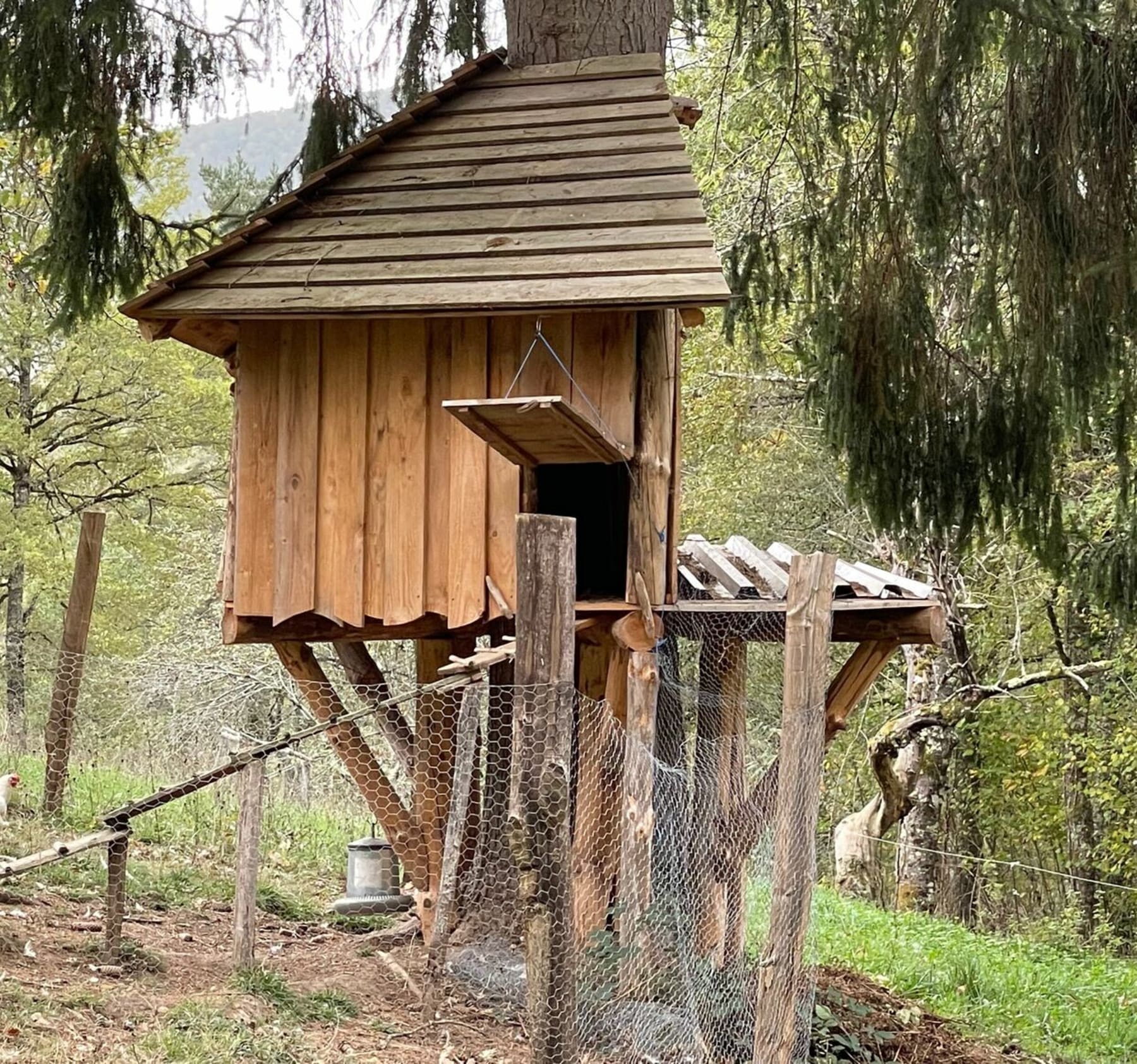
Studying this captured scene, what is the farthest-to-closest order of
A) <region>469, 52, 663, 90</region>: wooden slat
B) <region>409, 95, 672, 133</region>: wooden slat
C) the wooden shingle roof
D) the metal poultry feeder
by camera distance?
the metal poultry feeder, <region>469, 52, 663, 90</region>: wooden slat, <region>409, 95, 672, 133</region>: wooden slat, the wooden shingle roof

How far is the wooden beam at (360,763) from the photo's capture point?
7012mm

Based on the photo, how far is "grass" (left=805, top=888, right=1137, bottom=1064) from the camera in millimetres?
7859

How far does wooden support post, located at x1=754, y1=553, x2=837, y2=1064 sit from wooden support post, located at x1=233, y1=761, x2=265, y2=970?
2.37 m

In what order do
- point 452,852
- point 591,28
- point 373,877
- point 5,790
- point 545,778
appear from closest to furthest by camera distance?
1. point 545,778
2. point 452,852
3. point 591,28
4. point 5,790
5. point 373,877

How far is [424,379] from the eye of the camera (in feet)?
20.6

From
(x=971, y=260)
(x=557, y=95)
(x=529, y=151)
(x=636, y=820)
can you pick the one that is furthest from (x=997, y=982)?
(x=557, y=95)

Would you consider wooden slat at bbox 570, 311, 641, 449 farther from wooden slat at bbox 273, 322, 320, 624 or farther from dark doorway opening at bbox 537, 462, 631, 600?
dark doorway opening at bbox 537, 462, 631, 600

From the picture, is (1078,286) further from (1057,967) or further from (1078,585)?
(1057,967)

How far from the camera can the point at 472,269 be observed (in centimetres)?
588

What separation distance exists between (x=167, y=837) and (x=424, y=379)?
477 centimetres

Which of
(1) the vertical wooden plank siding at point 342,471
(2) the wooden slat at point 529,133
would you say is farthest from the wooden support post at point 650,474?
(1) the vertical wooden plank siding at point 342,471

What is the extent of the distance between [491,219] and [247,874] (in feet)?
10.8

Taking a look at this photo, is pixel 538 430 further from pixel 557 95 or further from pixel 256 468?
pixel 557 95

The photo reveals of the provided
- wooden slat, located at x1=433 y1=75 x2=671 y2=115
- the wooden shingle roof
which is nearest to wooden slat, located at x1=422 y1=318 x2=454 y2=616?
the wooden shingle roof
